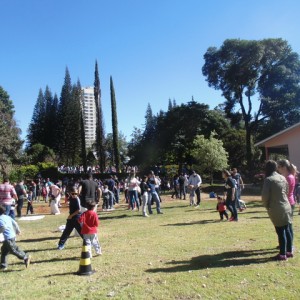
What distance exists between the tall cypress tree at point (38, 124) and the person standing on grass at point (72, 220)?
247 feet

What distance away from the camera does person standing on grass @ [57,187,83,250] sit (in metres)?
8.57

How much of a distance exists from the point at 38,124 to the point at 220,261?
8194cm

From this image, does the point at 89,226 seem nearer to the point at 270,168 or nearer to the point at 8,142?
the point at 270,168

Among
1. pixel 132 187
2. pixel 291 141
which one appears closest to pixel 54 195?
pixel 132 187

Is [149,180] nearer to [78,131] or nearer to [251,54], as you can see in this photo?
[251,54]

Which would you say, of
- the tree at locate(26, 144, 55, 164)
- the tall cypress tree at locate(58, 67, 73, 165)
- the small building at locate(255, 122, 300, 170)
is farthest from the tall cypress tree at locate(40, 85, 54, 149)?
the small building at locate(255, 122, 300, 170)

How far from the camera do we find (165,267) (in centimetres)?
658

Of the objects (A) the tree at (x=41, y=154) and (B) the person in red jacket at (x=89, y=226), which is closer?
(B) the person in red jacket at (x=89, y=226)

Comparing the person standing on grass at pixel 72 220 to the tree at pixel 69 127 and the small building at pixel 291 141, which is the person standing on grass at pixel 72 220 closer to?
the small building at pixel 291 141

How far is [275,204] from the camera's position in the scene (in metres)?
6.45

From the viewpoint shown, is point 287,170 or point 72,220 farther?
point 72,220

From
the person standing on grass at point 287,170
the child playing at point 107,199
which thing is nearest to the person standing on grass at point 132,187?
the child playing at point 107,199

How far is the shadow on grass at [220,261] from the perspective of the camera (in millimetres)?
6434

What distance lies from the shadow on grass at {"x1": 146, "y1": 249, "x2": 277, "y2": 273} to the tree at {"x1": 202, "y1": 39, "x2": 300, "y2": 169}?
34285mm
